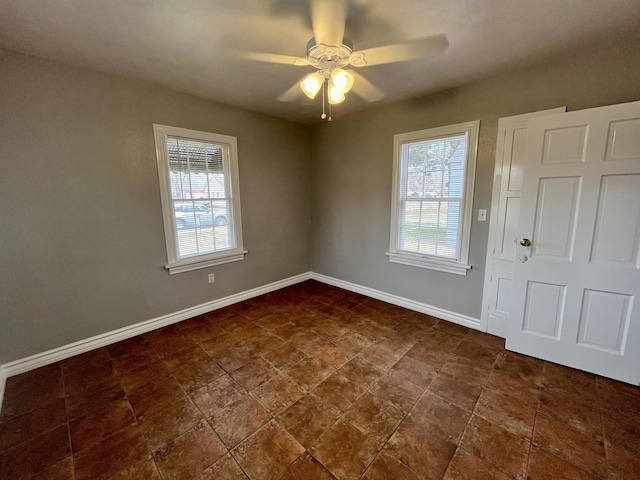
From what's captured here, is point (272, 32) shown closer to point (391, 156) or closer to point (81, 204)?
point (391, 156)

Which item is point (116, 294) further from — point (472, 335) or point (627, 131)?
point (627, 131)

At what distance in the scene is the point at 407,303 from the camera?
3.32 metres

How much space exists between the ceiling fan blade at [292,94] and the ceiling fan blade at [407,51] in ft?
2.62

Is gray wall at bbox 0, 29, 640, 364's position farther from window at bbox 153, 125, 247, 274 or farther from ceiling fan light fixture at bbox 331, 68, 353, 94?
ceiling fan light fixture at bbox 331, 68, 353, 94

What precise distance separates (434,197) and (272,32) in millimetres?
2210

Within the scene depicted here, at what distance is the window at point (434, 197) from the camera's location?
2729mm

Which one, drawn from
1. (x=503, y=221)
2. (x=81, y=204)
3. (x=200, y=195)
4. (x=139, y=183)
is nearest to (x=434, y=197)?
(x=503, y=221)

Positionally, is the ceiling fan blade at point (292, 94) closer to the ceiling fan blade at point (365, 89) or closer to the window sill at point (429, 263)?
the ceiling fan blade at point (365, 89)

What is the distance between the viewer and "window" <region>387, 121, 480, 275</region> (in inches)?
107

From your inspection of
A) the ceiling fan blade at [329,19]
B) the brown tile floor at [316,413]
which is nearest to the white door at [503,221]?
the brown tile floor at [316,413]

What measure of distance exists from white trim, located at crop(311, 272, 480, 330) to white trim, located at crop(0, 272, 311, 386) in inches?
45.7

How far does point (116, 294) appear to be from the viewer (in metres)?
2.58

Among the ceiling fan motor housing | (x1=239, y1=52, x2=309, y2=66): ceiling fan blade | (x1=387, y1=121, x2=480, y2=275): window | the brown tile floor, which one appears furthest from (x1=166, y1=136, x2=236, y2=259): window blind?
(x1=387, y1=121, x2=480, y2=275): window

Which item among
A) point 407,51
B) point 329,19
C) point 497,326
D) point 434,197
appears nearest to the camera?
point 329,19
